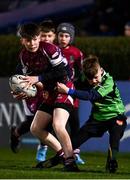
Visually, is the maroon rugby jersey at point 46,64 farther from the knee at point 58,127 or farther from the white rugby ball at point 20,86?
the knee at point 58,127

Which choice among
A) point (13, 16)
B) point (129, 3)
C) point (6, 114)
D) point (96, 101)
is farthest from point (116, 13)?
point (96, 101)

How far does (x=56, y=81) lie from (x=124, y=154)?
4.86 m

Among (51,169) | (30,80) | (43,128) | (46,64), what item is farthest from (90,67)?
(51,169)

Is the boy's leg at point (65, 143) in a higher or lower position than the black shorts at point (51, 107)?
lower

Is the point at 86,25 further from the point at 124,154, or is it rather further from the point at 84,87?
the point at 84,87

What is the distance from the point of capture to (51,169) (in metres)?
14.1

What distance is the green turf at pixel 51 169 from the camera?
505 inches

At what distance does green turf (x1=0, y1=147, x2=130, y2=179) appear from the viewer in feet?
42.1

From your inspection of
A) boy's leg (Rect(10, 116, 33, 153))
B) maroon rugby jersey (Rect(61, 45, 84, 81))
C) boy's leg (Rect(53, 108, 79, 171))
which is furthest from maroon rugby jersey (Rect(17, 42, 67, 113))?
boy's leg (Rect(10, 116, 33, 153))

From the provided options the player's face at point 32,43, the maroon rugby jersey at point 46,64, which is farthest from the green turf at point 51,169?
the player's face at point 32,43

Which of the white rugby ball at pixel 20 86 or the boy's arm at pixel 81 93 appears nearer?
the boy's arm at pixel 81 93

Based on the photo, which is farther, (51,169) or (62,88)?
(51,169)

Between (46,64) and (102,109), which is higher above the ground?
(46,64)

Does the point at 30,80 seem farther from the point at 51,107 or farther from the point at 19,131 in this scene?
the point at 19,131
